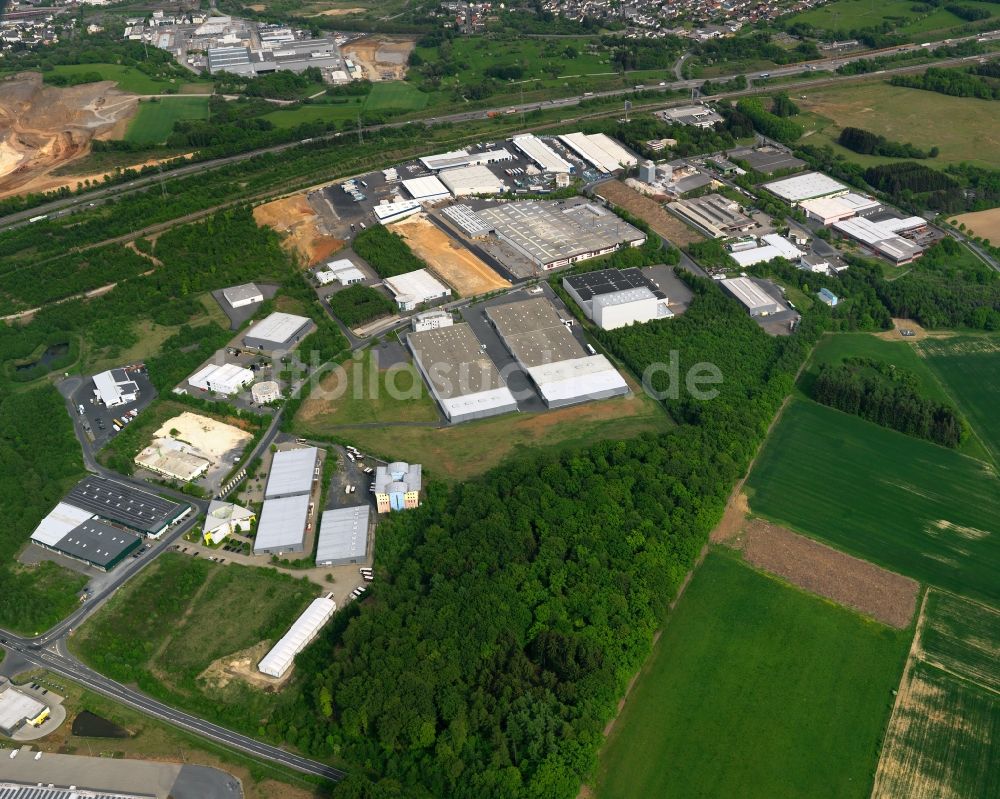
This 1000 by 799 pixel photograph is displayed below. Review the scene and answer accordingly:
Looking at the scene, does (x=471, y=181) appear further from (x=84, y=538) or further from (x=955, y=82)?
(x=955, y=82)

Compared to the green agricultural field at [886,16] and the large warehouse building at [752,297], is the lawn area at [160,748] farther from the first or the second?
the green agricultural field at [886,16]

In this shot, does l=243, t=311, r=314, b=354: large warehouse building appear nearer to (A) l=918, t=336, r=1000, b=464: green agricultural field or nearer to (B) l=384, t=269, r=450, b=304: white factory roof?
(B) l=384, t=269, r=450, b=304: white factory roof

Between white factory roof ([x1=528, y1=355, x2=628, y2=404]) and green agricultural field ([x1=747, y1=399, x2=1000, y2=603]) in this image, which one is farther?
white factory roof ([x1=528, y1=355, x2=628, y2=404])

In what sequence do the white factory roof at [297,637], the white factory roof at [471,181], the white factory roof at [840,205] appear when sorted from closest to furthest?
1. the white factory roof at [297,637]
2. the white factory roof at [840,205]
3. the white factory roof at [471,181]

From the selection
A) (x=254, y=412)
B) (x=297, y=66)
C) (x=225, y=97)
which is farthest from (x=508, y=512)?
(x=297, y=66)

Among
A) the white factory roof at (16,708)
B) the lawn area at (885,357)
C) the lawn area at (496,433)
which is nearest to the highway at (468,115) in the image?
the lawn area at (496,433)

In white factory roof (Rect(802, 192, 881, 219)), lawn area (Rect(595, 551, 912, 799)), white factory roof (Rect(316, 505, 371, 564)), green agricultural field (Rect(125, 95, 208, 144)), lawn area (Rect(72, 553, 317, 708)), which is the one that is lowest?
lawn area (Rect(595, 551, 912, 799))

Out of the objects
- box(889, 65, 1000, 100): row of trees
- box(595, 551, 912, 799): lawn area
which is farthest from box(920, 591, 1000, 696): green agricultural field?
box(889, 65, 1000, 100): row of trees
